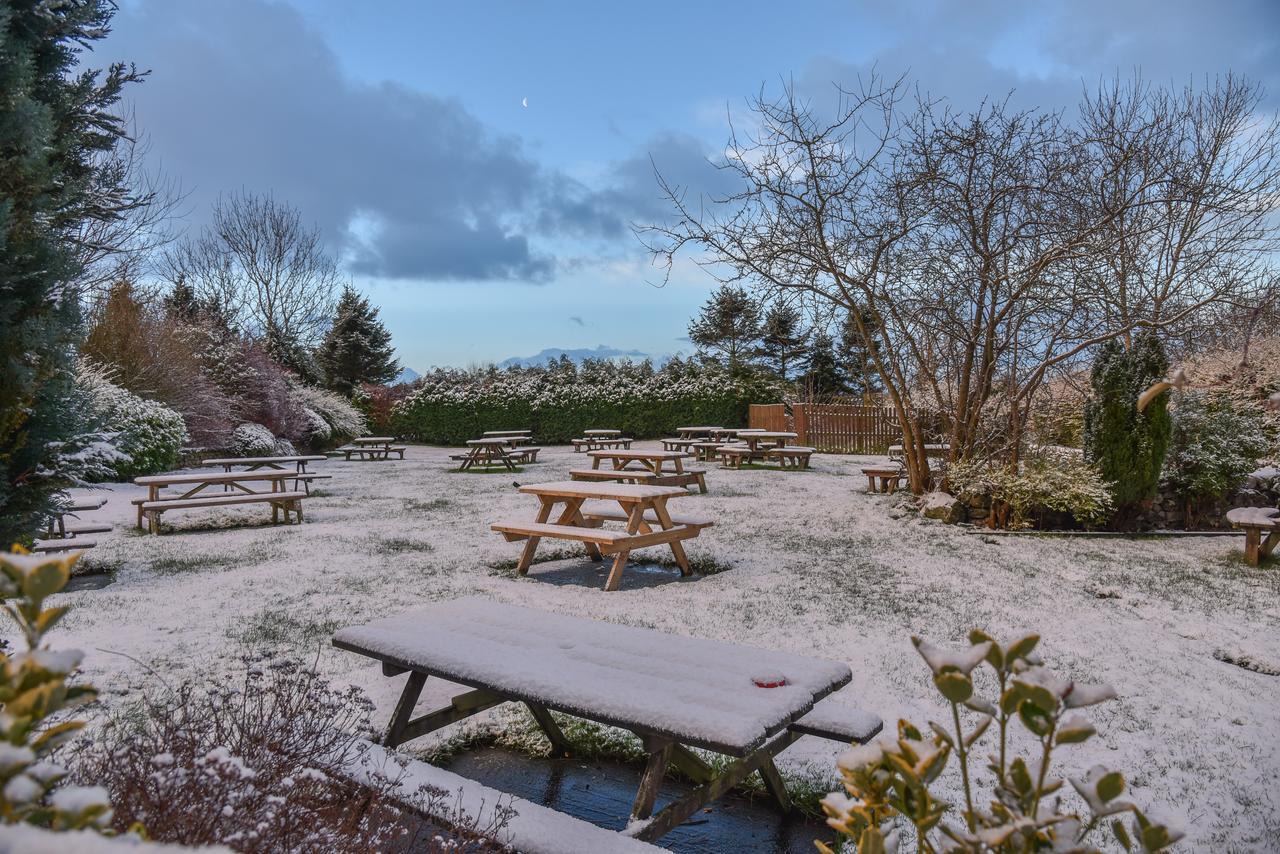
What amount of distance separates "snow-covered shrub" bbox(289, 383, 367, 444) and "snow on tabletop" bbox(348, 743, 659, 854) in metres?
19.7

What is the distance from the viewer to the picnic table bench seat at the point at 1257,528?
6.85m

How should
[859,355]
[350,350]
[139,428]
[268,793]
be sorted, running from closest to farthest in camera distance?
1. [268,793]
2. [139,428]
3. [859,355]
4. [350,350]

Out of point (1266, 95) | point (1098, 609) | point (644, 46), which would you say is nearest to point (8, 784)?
point (1098, 609)

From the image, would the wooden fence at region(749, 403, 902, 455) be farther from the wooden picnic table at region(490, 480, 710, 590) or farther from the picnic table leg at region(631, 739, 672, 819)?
the picnic table leg at region(631, 739, 672, 819)

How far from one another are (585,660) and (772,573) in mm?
4121

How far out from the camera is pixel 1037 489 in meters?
8.49

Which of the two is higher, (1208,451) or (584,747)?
(1208,451)

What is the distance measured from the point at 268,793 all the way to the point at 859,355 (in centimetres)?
1688

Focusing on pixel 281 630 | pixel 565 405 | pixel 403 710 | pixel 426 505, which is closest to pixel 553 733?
pixel 403 710

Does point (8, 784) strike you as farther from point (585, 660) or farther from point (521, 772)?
point (521, 772)

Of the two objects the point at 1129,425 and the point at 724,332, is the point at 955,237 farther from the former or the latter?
the point at 724,332

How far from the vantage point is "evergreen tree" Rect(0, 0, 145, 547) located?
285 cm

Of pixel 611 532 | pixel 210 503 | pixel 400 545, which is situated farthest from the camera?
pixel 210 503

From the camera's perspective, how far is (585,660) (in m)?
2.76
